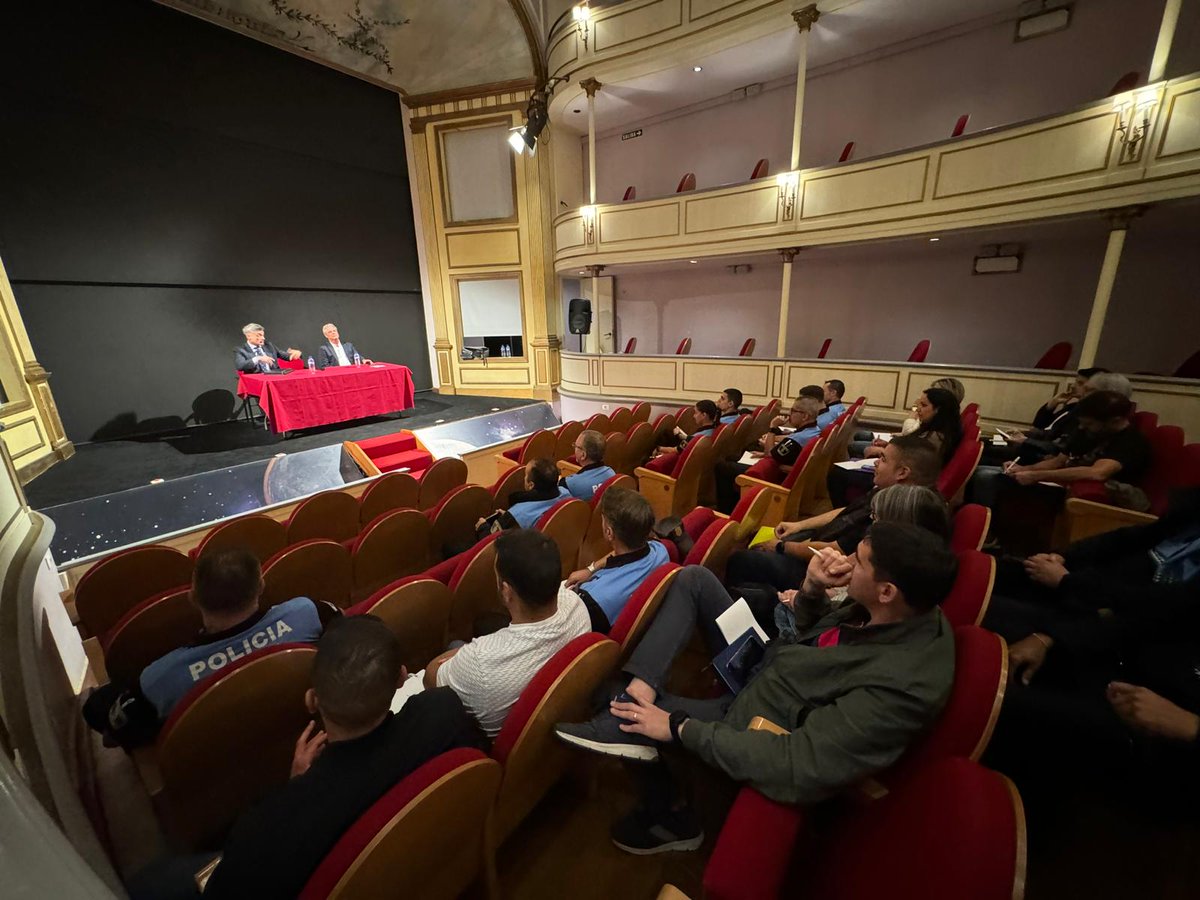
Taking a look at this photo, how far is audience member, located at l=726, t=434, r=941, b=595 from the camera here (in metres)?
1.91

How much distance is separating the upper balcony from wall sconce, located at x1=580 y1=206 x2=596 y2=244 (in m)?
0.02

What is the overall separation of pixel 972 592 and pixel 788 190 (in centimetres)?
609

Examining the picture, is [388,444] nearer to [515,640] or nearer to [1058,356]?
[515,640]

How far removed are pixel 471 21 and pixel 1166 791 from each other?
10658mm

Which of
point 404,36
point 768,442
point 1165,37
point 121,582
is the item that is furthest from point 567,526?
point 404,36

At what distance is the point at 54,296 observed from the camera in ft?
17.8

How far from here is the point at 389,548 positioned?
233cm

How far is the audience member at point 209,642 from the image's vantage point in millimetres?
1225

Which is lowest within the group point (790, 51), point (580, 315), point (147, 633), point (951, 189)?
point (147, 633)

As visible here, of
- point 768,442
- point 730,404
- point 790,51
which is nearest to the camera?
point 768,442

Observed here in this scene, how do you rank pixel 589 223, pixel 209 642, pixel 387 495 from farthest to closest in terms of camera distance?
pixel 589 223, pixel 387 495, pixel 209 642

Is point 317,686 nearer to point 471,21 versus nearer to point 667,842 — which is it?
point 667,842

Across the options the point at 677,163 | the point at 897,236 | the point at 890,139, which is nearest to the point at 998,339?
the point at 897,236

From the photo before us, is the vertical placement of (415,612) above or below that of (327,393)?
below
